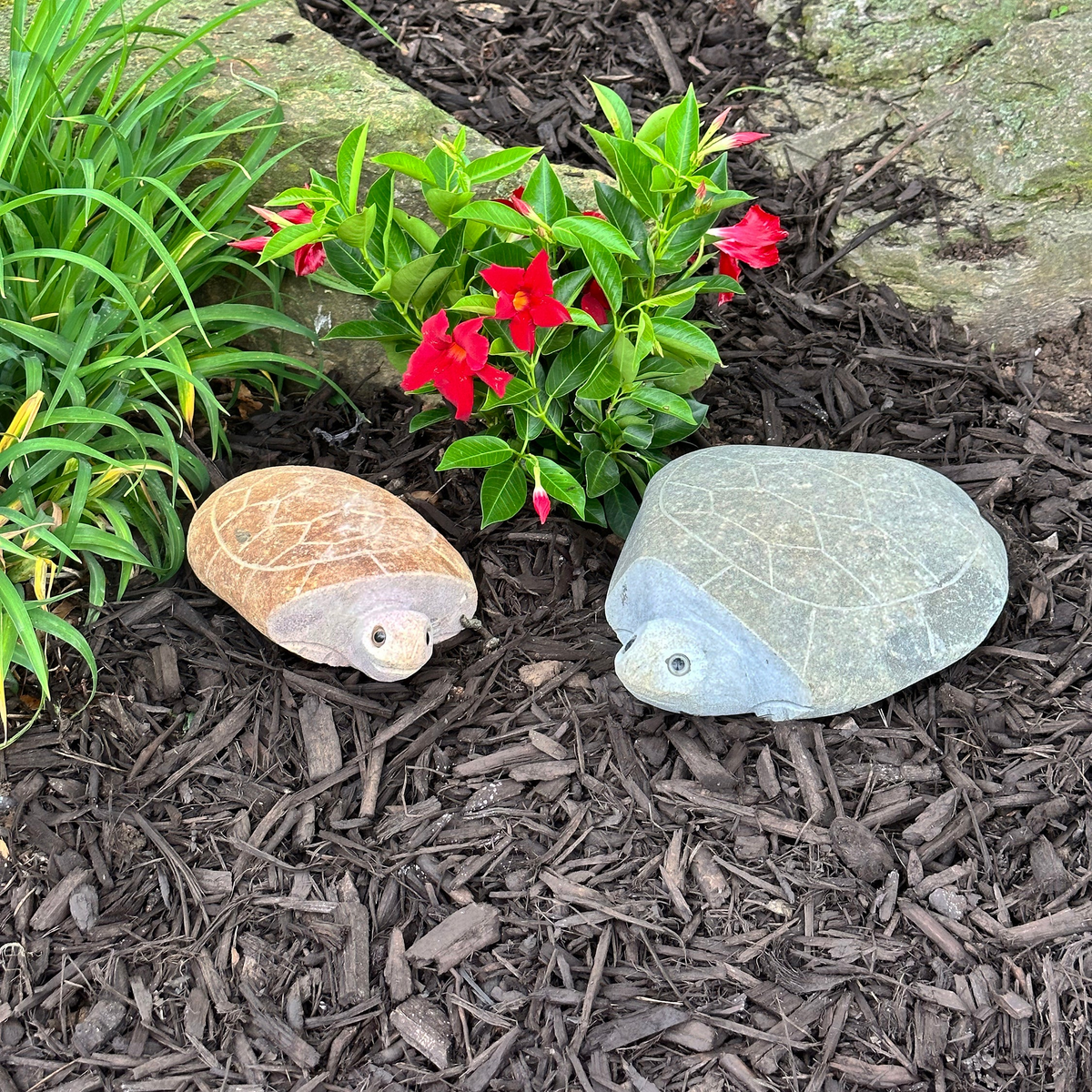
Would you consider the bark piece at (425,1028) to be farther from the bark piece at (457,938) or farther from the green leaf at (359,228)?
the green leaf at (359,228)

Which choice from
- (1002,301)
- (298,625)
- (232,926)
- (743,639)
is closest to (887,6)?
(1002,301)

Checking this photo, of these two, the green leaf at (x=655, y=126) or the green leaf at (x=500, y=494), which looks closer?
the green leaf at (x=655, y=126)

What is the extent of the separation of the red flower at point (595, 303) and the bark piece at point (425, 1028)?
134 centimetres

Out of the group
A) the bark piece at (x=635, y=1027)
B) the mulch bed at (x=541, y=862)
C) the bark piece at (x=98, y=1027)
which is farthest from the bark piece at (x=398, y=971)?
the bark piece at (x=98, y=1027)

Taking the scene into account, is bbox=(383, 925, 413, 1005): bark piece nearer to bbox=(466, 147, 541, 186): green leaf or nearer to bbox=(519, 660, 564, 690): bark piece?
bbox=(519, 660, 564, 690): bark piece

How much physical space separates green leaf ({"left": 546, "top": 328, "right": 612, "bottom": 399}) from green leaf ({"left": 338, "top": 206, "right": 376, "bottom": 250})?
1.51 feet

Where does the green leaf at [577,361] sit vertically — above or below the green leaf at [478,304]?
below

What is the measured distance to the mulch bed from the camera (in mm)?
1682

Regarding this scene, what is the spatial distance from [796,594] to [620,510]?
56 cm

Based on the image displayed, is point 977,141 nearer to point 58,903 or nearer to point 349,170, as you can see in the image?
point 349,170

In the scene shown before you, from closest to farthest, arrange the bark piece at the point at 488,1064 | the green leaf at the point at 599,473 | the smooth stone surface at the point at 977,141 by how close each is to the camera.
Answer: the bark piece at the point at 488,1064
the green leaf at the point at 599,473
the smooth stone surface at the point at 977,141

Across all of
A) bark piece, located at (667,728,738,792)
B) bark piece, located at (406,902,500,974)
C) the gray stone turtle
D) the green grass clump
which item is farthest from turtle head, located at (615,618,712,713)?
the green grass clump

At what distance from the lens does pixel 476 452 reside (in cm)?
201

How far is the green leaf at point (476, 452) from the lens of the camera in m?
1.99
